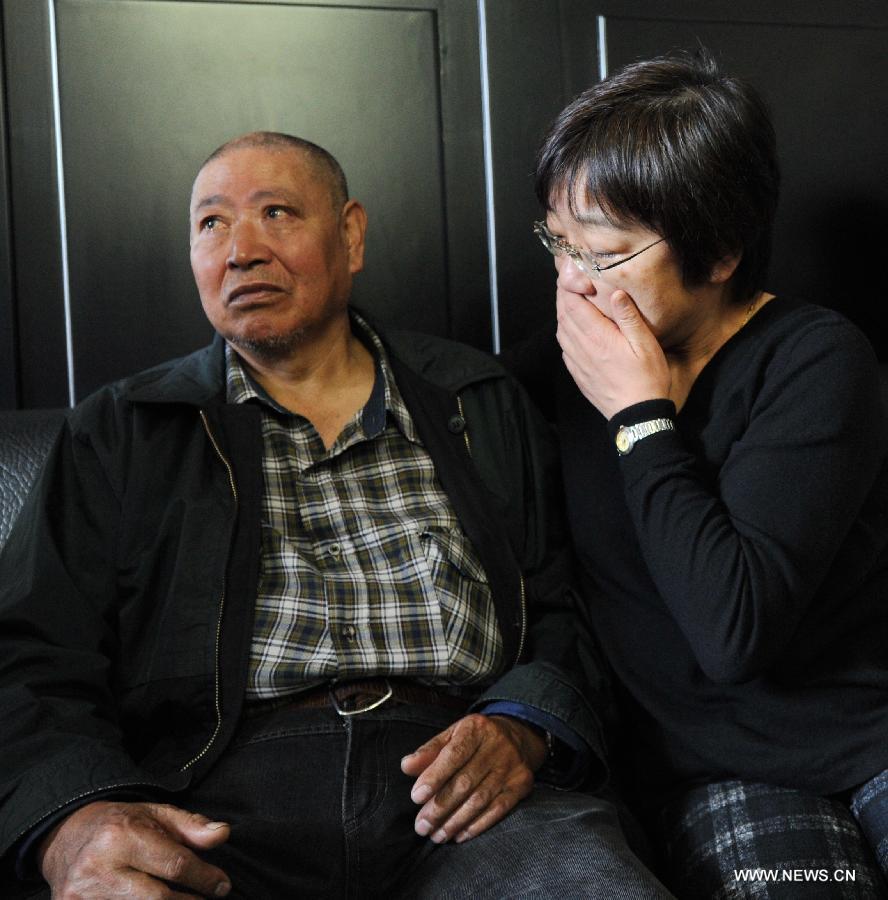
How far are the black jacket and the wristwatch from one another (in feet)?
1.13

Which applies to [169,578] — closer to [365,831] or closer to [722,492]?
[365,831]

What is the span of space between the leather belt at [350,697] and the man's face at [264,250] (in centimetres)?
56

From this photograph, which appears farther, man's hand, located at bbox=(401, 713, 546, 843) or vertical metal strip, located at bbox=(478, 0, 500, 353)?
vertical metal strip, located at bbox=(478, 0, 500, 353)

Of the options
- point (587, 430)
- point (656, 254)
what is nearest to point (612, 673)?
point (587, 430)

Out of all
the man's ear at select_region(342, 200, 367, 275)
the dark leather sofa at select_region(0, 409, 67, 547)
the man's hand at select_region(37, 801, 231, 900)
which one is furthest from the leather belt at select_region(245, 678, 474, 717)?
the man's ear at select_region(342, 200, 367, 275)

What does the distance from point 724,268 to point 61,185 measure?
133 cm

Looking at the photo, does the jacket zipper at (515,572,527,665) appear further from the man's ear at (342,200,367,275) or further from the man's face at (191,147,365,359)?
the man's ear at (342,200,367,275)

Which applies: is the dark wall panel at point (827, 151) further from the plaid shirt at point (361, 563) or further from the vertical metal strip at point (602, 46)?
the plaid shirt at point (361, 563)

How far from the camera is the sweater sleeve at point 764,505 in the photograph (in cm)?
135

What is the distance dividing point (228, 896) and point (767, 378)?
0.91m

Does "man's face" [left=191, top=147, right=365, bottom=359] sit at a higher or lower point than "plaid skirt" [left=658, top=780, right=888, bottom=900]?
higher

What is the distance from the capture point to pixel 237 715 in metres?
1.51

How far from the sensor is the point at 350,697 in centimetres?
155

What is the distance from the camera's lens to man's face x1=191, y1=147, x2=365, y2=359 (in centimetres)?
179
